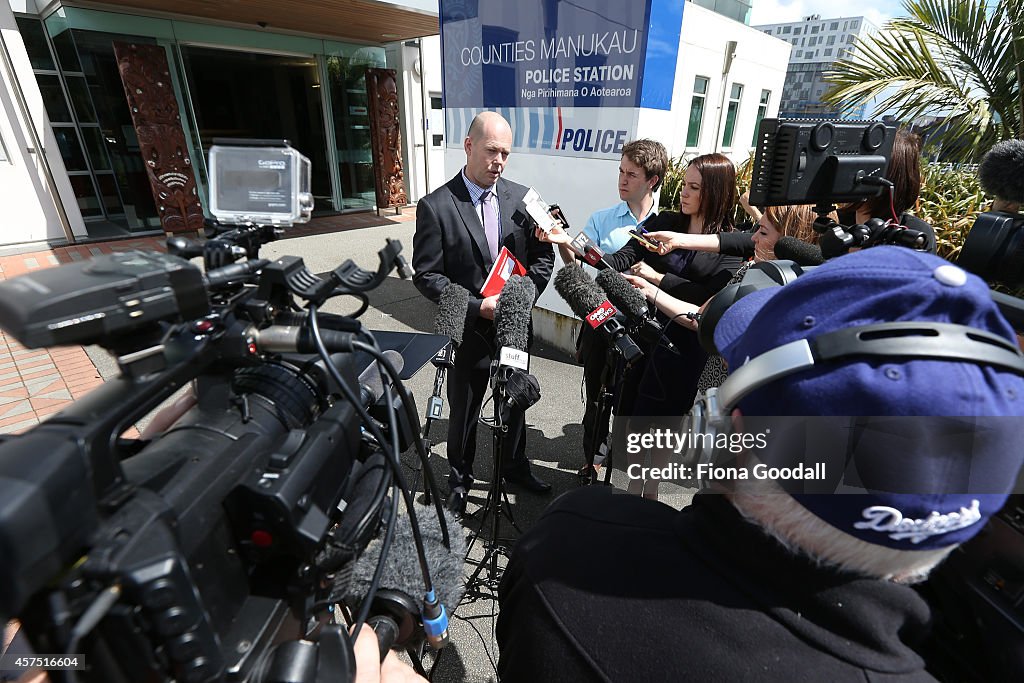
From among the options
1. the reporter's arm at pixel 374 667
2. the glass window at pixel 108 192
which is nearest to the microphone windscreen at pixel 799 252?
the reporter's arm at pixel 374 667

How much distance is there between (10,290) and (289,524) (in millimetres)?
394

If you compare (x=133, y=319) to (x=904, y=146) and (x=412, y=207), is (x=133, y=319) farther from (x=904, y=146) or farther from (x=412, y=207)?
(x=412, y=207)

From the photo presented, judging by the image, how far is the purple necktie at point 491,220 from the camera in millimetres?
2411

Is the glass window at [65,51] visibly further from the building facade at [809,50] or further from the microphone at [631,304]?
the building facade at [809,50]

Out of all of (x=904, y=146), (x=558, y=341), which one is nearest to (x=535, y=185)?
(x=558, y=341)

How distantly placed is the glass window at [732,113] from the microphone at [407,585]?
1219 cm

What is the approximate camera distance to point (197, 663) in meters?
0.54

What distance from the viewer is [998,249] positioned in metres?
1.39

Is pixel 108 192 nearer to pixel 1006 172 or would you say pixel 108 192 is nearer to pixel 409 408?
pixel 409 408

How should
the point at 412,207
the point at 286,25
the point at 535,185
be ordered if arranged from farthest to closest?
the point at 412,207 < the point at 286,25 < the point at 535,185

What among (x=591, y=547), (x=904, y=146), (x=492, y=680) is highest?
(x=904, y=146)

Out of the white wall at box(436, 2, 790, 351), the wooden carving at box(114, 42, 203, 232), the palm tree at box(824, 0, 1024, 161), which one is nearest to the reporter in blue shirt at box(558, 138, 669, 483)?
the white wall at box(436, 2, 790, 351)

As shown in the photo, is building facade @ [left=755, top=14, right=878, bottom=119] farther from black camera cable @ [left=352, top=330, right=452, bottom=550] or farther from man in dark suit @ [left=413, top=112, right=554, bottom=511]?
black camera cable @ [left=352, top=330, right=452, bottom=550]

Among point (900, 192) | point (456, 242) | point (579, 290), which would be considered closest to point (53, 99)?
point (456, 242)
